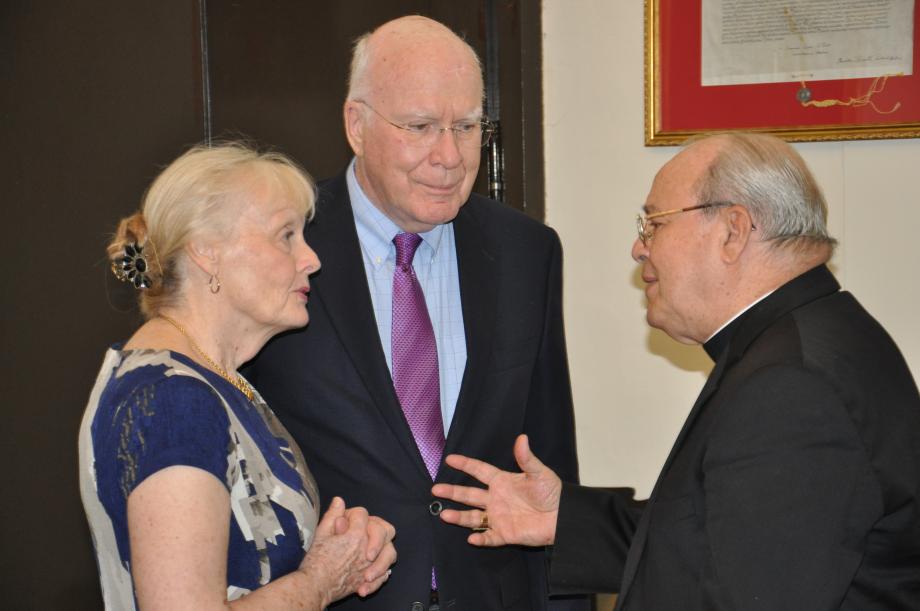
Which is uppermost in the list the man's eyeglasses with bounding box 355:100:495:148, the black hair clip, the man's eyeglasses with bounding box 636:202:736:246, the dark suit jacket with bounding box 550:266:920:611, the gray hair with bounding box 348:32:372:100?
the gray hair with bounding box 348:32:372:100

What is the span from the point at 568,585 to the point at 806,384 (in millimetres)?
845

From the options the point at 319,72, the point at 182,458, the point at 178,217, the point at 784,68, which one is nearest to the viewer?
the point at 182,458

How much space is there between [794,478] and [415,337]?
0.93 m

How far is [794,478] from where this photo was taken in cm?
150

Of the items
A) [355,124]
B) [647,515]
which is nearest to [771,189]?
[647,515]

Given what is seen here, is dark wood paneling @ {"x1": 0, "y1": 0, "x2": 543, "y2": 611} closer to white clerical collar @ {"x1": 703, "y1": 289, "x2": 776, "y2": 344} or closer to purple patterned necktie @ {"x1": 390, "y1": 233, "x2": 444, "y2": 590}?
purple patterned necktie @ {"x1": 390, "y1": 233, "x2": 444, "y2": 590}

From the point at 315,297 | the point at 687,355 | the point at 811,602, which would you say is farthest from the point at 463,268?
the point at 687,355

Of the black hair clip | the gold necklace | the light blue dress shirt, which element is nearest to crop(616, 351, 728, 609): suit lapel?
the light blue dress shirt

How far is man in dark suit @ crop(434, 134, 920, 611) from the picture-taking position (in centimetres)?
150

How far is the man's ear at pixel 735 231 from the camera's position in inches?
70.8

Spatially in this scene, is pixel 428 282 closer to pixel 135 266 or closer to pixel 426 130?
pixel 426 130

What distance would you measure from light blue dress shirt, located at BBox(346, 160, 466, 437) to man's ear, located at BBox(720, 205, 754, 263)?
67 cm

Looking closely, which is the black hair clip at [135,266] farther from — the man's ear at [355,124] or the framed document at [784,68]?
the framed document at [784,68]

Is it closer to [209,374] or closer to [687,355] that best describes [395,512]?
[209,374]
